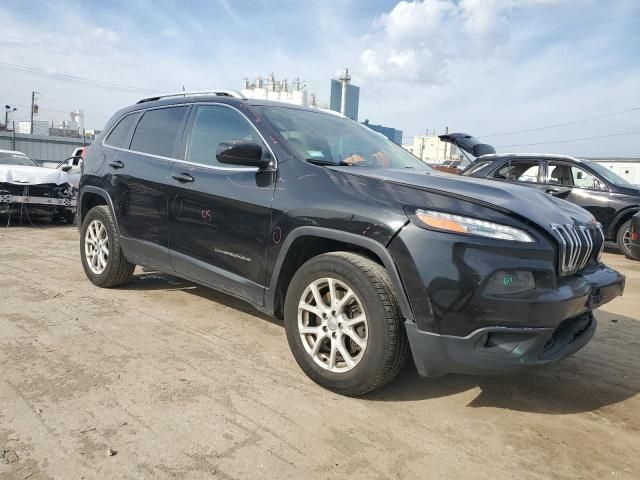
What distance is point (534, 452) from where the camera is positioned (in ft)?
8.16

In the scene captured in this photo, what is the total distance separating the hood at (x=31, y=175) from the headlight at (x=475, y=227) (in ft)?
30.2

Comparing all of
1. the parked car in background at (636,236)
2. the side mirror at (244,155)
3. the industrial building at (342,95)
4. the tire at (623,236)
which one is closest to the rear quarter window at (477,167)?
the tire at (623,236)

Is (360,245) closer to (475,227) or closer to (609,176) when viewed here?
(475,227)

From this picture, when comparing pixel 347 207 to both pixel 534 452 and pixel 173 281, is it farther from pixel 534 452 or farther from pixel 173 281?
pixel 173 281

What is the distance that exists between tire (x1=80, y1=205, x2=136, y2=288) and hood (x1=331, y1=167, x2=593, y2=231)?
263 cm

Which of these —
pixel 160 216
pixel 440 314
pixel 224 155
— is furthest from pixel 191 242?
pixel 440 314

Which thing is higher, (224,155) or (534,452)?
(224,155)

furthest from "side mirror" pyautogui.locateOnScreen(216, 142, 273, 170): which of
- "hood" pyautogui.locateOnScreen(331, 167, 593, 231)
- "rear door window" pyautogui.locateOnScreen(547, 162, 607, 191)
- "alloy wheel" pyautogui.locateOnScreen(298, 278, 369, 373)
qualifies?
"rear door window" pyautogui.locateOnScreen(547, 162, 607, 191)

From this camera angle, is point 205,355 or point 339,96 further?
point 339,96

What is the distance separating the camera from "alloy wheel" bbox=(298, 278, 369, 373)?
2.88 m

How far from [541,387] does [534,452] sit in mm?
841

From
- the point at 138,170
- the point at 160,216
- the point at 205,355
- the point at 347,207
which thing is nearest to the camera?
the point at 347,207

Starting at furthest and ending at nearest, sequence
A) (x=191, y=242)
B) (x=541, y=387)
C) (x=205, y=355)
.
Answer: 1. (x=191, y=242)
2. (x=205, y=355)
3. (x=541, y=387)

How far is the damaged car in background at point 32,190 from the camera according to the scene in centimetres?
942
